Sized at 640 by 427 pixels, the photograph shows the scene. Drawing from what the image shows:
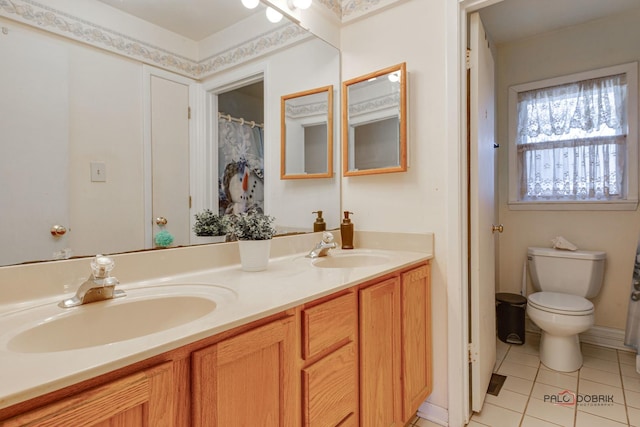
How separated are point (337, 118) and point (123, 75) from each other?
3.69ft

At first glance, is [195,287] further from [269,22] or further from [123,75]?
[269,22]

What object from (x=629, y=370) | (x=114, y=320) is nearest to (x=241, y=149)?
(x=114, y=320)

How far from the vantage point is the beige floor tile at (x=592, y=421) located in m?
1.53

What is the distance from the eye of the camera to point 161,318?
3.02ft

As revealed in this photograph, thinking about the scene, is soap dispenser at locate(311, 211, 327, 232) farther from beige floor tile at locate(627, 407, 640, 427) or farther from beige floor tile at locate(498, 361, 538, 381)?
beige floor tile at locate(627, 407, 640, 427)

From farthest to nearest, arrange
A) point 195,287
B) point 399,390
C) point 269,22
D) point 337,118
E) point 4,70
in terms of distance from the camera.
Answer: point 337,118, point 269,22, point 399,390, point 195,287, point 4,70

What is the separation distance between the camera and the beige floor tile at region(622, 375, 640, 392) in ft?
5.97

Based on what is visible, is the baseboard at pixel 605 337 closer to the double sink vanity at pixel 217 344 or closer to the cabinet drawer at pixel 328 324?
the double sink vanity at pixel 217 344

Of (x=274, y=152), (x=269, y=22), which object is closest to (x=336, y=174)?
(x=274, y=152)

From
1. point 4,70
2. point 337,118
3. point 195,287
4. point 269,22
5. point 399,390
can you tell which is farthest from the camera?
point 337,118

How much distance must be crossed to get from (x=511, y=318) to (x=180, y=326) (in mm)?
2519

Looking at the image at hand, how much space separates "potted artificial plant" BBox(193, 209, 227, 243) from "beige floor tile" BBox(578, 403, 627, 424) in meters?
1.97

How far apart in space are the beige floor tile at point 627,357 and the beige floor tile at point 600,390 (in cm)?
43

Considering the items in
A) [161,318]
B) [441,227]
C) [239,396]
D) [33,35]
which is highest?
[33,35]
